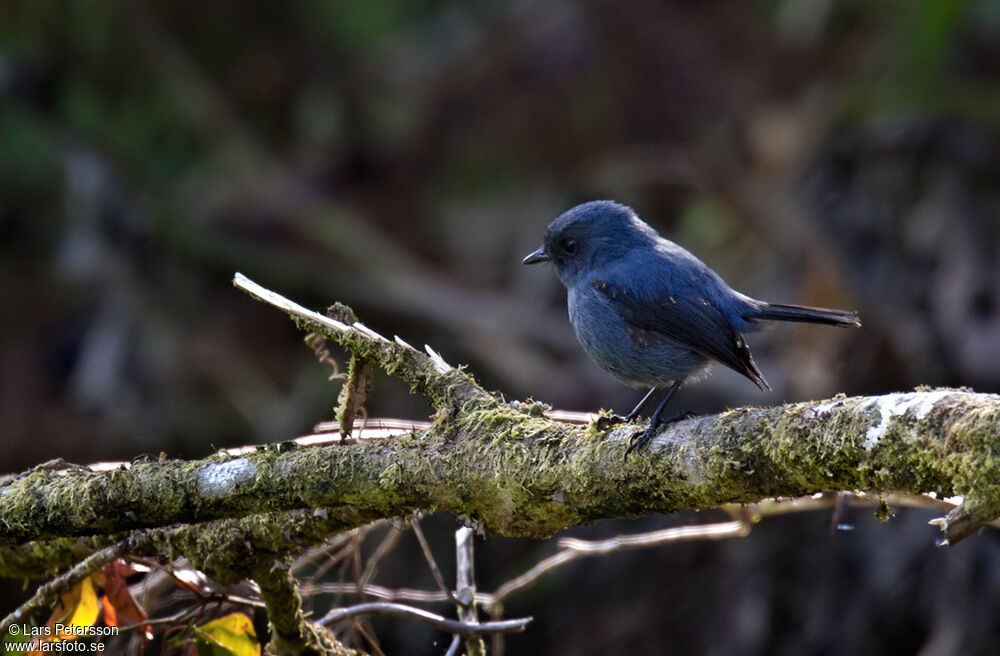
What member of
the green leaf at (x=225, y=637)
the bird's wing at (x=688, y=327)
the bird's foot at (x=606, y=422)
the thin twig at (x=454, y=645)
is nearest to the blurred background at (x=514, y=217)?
the bird's wing at (x=688, y=327)

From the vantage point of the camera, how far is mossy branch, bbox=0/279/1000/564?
6.22 feet

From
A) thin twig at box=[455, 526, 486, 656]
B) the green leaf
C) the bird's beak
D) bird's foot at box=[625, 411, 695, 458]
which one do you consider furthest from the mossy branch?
the bird's beak

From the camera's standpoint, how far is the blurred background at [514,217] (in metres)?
5.36

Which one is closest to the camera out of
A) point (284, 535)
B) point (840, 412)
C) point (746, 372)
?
point (840, 412)

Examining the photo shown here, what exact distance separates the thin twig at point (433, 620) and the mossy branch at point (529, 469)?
27cm

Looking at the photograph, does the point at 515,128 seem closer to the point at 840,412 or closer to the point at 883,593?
the point at 883,593

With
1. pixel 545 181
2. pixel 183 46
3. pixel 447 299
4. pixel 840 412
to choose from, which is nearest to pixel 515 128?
pixel 545 181

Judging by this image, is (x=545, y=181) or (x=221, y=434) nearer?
(x=221, y=434)

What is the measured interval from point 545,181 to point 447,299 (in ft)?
4.63

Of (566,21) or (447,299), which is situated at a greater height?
(566,21)

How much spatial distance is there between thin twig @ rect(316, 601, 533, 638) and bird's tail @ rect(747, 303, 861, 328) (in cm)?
136

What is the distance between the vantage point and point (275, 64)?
8797 mm

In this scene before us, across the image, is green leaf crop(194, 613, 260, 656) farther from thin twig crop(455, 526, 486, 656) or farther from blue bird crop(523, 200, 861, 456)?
blue bird crop(523, 200, 861, 456)

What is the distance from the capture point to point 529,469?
2.40 m
